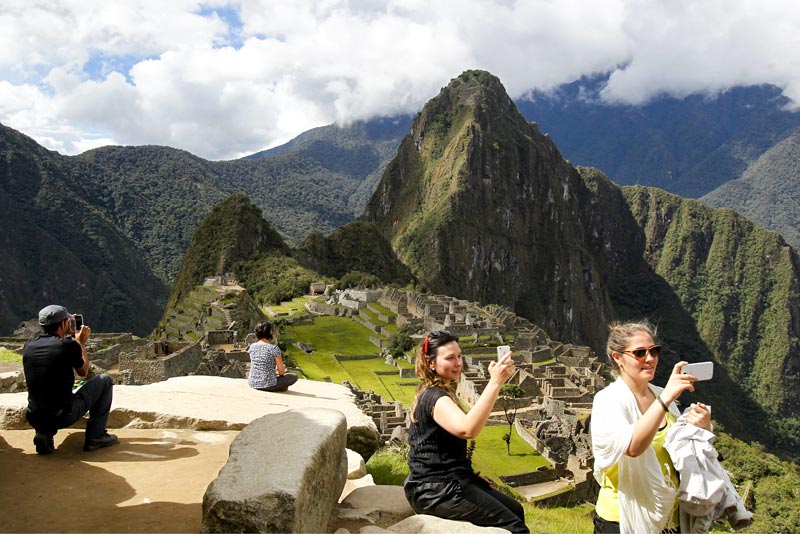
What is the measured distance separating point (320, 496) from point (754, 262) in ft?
599


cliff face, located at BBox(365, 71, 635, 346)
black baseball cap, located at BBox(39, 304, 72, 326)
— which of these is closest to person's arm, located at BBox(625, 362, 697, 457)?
black baseball cap, located at BBox(39, 304, 72, 326)

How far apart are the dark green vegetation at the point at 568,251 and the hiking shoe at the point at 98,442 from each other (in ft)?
324

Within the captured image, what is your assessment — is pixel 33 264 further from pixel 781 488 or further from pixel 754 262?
pixel 754 262

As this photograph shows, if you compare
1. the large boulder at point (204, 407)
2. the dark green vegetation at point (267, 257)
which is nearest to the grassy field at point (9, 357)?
the large boulder at point (204, 407)

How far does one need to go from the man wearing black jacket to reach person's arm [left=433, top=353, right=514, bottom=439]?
3.52m

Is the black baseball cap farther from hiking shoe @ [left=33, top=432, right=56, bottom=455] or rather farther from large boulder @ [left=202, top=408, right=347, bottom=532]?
large boulder @ [left=202, top=408, right=347, bottom=532]

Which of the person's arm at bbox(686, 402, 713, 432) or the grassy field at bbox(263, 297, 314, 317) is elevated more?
the person's arm at bbox(686, 402, 713, 432)

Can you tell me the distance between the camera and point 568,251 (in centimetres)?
15088

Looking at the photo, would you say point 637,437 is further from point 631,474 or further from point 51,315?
point 51,315

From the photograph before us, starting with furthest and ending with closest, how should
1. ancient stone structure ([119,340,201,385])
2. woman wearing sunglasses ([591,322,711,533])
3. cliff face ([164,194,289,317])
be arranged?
cliff face ([164,194,289,317]), ancient stone structure ([119,340,201,385]), woman wearing sunglasses ([591,322,711,533])

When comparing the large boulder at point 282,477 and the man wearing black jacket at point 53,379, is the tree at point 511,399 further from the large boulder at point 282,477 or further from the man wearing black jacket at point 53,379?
the man wearing black jacket at point 53,379

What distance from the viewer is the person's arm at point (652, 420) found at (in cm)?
374

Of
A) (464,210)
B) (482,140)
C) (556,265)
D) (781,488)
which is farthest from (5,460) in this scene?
(556,265)

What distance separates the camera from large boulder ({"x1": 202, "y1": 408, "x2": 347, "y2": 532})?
3764 mm
